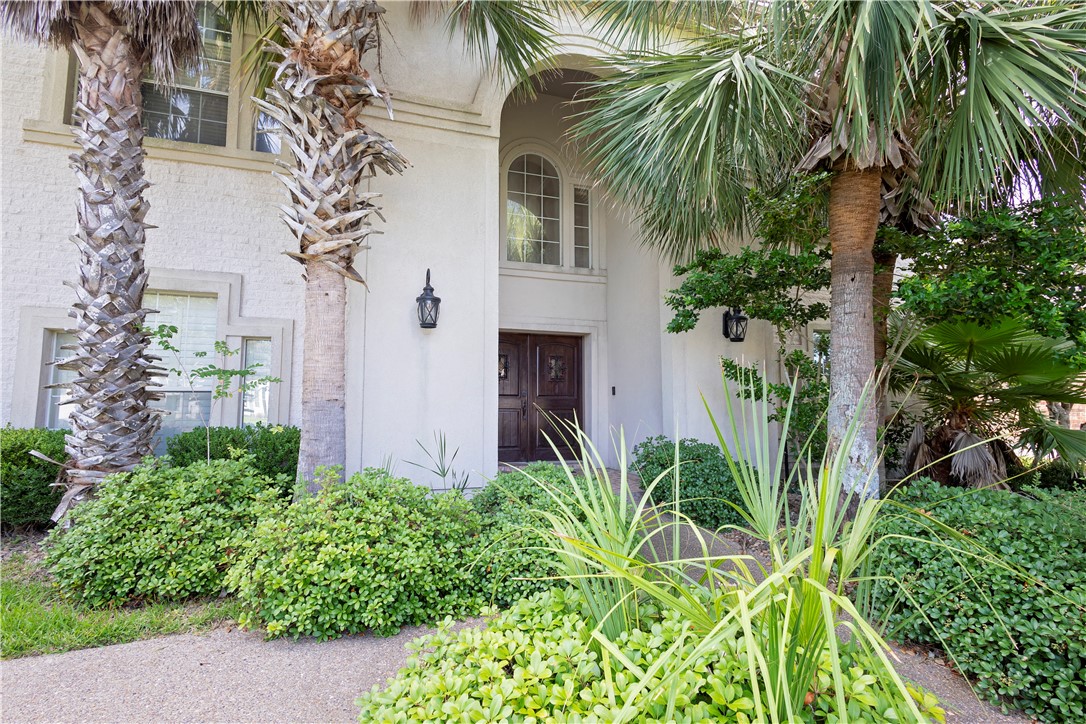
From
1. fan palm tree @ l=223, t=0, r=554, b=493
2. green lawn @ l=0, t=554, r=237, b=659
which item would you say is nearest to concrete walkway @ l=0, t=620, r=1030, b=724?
green lawn @ l=0, t=554, r=237, b=659

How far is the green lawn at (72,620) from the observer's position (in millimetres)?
3115

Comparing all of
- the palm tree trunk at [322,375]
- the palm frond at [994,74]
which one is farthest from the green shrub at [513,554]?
the palm frond at [994,74]

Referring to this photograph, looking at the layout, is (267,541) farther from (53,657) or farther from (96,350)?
(96,350)

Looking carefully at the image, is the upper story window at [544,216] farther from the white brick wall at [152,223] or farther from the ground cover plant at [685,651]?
the ground cover plant at [685,651]

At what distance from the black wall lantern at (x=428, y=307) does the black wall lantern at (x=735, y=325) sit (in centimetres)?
421

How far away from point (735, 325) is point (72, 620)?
7.60 meters

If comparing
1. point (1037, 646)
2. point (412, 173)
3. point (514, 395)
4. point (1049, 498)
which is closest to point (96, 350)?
point (412, 173)

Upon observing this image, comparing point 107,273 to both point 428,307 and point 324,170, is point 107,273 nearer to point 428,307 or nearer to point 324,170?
point 324,170

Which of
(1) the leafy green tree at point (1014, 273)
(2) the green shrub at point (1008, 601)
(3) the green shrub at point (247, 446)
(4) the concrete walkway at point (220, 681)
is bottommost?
(4) the concrete walkway at point (220, 681)

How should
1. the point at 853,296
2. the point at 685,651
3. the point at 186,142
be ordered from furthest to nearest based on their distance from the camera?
the point at 186,142 → the point at 853,296 → the point at 685,651

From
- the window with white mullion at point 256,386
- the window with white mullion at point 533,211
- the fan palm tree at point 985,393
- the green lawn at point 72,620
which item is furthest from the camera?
the window with white mullion at point 533,211

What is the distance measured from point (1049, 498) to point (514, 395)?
6865mm

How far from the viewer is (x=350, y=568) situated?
326cm

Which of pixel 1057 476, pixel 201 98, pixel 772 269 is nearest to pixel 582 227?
pixel 772 269
